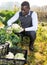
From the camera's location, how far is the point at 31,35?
5406 millimetres

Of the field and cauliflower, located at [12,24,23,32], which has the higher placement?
cauliflower, located at [12,24,23,32]

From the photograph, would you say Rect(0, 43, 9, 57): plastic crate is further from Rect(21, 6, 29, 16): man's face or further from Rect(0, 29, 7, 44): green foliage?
Rect(21, 6, 29, 16): man's face

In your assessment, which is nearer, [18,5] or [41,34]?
[41,34]

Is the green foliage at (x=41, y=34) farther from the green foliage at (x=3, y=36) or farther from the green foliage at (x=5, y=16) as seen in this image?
the green foliage at (x=3, y=36)

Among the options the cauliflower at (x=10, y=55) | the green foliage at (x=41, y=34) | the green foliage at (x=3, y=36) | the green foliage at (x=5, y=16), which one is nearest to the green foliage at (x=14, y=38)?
the green foliage at (x=3, y=36)

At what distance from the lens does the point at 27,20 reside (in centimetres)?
544

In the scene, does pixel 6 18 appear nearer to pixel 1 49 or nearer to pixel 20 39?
pixel 20 39

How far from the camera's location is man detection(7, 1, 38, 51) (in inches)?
205

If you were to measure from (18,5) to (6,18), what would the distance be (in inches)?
56.2

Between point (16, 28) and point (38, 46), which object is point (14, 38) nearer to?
point (16, 28)

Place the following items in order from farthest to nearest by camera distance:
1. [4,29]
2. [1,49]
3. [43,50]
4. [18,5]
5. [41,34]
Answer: [18,5], [41,34], [43,50], [4,29], [1,49]

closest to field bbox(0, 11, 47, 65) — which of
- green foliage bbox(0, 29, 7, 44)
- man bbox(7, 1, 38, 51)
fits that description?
man bbox(7, 1, 38, 51)

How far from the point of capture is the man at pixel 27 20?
5215 mm

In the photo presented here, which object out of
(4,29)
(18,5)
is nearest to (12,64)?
(4,29)
